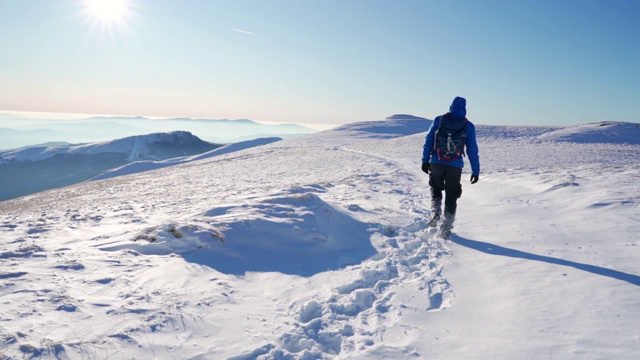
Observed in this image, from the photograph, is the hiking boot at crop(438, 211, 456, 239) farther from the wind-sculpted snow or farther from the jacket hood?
the jacket hood

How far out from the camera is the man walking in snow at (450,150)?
7027 millimetres

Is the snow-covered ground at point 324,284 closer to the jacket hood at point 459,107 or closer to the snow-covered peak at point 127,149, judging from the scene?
the jacket hood at point 459,107

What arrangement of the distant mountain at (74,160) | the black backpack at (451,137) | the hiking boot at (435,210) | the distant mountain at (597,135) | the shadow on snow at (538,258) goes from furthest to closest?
the distant mountain at (74,160), the distant mountain at (597,135), the hiking boot at (435,210), the black backpack at (451,137), the shadow on snow at (538,258)

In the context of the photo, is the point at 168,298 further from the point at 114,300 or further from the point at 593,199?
the point at 593,199

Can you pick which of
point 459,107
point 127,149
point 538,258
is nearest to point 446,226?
point 538,258

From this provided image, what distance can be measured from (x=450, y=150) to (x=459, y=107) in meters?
0.85

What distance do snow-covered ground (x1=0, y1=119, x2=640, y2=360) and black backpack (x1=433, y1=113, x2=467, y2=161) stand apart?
169 centimetres

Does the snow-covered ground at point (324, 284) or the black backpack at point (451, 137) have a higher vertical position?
the black backpack at point (451, 137)

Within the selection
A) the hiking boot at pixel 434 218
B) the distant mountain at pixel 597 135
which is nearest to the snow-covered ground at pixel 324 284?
the hiking boot at pixel 434 218

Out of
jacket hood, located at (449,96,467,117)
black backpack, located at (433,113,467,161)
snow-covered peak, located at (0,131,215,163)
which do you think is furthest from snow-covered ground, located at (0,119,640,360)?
snow-covered peak, located at (0,131,215,163)

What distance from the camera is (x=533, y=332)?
3559 mm

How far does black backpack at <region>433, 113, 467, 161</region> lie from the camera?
7.01 meters

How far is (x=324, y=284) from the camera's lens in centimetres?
516

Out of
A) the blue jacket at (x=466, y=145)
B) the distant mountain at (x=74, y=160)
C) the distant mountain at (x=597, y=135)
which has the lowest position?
the distant mountain at (x=74, y=160)
